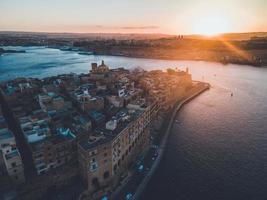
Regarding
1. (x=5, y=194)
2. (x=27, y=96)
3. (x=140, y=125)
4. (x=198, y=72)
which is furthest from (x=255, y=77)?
(x=5, y=194)

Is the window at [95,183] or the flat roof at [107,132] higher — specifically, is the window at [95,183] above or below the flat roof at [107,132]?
below

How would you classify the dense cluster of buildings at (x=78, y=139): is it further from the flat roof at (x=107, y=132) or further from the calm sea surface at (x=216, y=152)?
the calm sea surface at (x=216, y=152)

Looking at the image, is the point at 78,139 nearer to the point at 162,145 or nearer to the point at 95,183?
the point at 95,183

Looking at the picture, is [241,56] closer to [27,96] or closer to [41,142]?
[27,96]

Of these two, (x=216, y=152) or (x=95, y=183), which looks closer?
(x=95, y=183)

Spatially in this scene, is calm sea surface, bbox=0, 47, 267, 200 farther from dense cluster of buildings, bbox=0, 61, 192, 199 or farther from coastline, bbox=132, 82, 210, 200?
dense cluster of buildings, bbox=0, 61, 192, 199

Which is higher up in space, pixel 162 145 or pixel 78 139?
pixel 78 139

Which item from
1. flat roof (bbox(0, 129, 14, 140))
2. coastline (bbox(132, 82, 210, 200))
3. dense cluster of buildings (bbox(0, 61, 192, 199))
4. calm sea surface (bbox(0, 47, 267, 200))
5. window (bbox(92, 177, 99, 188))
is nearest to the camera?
dense cluster of buildings (bbox(0, 61, 192, 199))

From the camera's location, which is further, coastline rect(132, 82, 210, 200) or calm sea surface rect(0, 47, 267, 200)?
calm sea surface rect(0, 47, 267, 200)

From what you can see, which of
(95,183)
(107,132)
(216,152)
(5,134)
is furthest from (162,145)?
(5,134)

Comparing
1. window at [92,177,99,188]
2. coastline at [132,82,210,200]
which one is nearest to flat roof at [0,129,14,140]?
window at [92,177,99,188]

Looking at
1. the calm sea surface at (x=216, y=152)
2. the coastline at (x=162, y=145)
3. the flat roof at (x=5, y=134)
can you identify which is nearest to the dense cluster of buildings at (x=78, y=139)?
the flat roof at (x=5, y=134)
